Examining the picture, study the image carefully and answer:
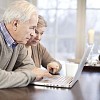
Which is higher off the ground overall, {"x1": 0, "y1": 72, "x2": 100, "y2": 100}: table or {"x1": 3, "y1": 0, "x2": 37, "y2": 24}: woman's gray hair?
{"x1": 3, "y1": 0, "x2": 37, "y2": 24}: woman's gray hair

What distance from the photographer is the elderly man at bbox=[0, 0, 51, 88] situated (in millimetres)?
1386

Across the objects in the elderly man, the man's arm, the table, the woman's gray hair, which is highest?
the woman's gray hair

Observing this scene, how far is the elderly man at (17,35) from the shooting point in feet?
4.55

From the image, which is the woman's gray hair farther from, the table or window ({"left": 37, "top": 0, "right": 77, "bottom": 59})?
window ({"left": 37, "top": 0, "right": 77, "bottom": 59})

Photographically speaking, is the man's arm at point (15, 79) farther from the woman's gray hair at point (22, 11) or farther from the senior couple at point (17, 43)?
the woman's gray hair at point (22, 11)

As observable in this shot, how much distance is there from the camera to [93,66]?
2113 millimetres

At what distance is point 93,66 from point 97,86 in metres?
0.80

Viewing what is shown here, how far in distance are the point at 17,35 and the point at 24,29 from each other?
0.06 metres

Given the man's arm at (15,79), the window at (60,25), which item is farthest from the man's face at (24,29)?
the window at (60,25)

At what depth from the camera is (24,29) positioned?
1485mm

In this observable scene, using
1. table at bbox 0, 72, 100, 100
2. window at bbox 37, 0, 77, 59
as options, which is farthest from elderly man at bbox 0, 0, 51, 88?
window at bbox 37, 0, 77, 59

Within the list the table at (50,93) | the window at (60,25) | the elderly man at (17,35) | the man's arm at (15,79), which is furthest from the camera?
the window at (60,25)

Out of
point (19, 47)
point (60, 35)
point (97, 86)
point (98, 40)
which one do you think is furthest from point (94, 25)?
point (97, 86)

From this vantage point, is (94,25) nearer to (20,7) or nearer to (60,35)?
(60,35)
